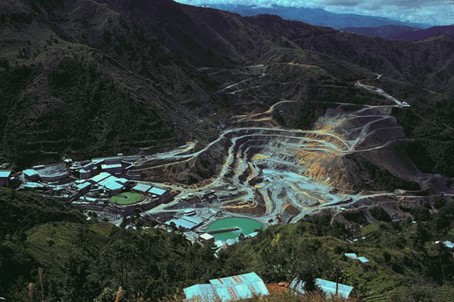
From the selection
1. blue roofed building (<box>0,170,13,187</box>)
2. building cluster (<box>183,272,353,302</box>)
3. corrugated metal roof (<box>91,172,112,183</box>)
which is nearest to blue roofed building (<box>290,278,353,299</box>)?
building cluster (<box>183,272,353,302</box>)

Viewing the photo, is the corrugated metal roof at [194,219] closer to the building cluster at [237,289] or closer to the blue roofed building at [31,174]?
the blue roofed building at [31,174]

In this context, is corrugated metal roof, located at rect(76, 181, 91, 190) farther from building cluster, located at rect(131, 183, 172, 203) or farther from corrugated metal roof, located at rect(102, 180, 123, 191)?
building cluster, located at rect(131, 183, 172, 203)

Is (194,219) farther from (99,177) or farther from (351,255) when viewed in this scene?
(351,255)

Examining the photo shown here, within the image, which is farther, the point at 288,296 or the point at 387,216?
the point at 387,216

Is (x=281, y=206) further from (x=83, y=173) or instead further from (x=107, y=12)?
(x=107, y=12)

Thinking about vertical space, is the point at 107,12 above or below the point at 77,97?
above

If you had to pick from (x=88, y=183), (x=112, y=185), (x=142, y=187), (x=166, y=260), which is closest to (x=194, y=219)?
(x=142, y=187)

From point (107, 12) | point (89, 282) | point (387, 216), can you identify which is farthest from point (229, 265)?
point (107, 12)
